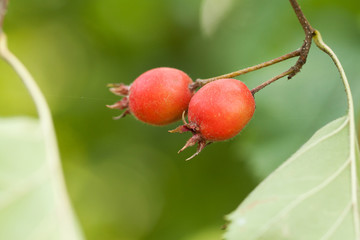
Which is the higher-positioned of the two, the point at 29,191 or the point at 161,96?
the point at 161,96

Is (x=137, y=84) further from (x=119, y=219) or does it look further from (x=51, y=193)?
(x=119, y=219)

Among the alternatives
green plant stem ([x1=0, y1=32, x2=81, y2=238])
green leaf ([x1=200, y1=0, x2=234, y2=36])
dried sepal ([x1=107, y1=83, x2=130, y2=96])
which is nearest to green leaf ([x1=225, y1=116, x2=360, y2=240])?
green plant stem ([x1=0, y1=32, x2=81, y2=238])

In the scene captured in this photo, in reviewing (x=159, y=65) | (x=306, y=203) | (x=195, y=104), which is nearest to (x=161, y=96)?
(x=195, y=104)

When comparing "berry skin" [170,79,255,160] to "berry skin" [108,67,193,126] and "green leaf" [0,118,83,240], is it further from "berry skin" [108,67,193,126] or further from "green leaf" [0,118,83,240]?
"green leaf" [0,118,83,240]

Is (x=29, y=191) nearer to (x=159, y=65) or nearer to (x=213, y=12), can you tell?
(x=213, y=12)

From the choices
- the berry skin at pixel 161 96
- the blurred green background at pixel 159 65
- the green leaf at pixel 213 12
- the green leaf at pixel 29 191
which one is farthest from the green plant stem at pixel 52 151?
the green leaf at pixel 213 12

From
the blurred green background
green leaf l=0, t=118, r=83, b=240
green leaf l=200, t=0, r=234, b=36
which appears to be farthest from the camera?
green leaf l=200, t=0, r=234, b=36
